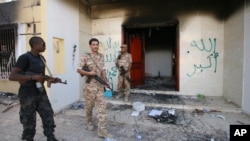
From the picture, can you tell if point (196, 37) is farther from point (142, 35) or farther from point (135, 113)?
point (135, 113)

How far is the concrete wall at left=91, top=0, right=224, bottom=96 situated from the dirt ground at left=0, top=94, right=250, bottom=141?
607 millimetres

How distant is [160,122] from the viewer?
409 cm

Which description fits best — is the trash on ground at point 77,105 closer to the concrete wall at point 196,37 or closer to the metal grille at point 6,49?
the metal grille at point 6,49

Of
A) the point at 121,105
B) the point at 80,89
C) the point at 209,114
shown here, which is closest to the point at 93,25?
the point at 80,89

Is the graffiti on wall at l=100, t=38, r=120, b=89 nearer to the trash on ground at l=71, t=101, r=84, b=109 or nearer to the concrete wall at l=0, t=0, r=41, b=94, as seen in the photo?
the trash on ground at l=71, t=101, r=84, b=109

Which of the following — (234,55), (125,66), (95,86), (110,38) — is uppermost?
(110,38)

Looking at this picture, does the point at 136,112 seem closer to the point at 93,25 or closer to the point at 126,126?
the point at 126,126

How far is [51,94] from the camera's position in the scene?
4.48 metres

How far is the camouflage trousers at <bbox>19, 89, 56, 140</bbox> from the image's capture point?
106 inches

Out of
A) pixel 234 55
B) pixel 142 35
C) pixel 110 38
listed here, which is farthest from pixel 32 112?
pixel 142 35

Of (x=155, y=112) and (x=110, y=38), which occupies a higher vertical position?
(x=110, y=38)

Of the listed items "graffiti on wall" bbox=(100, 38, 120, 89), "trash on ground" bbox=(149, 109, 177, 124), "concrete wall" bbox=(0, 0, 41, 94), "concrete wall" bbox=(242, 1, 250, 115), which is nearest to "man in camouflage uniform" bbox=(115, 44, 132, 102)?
"graffiti on wall" bbox=(100, 38, 120, 89)

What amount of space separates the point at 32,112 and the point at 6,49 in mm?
3844

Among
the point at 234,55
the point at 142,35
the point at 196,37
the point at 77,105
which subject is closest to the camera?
the point at 234,55
